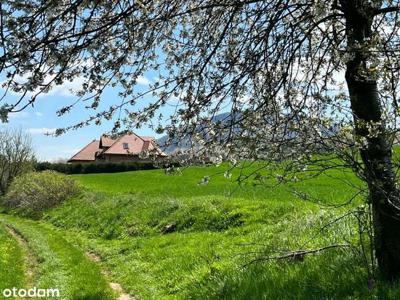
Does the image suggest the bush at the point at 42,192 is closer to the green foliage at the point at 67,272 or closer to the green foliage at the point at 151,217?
the green foliage at the point at 151,217

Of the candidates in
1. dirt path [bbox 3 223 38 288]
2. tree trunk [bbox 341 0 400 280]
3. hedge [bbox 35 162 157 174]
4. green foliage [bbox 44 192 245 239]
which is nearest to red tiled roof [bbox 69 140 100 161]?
→ hedge [bbox 35 162 157 174]

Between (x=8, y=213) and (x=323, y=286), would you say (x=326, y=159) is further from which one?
(x=8, y=213)

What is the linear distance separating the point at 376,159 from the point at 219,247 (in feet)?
20.5

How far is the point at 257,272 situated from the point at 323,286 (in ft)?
5.06

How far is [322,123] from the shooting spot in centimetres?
475

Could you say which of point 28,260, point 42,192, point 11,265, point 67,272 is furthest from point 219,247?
point 42,192

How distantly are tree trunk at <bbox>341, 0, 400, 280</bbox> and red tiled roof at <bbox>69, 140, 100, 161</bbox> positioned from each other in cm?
8450

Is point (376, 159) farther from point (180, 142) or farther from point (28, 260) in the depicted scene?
point (28, 260)

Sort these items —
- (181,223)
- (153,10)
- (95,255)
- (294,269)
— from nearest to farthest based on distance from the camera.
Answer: (153,10)
(294,269)
(95,255)
(181,223)

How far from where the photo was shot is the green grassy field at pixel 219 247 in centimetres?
559

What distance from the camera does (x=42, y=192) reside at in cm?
3131

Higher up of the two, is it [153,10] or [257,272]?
[153,10]

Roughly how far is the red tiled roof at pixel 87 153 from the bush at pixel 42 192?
51.1 m

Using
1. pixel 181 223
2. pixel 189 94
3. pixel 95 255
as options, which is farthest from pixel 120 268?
pixel 189 94
